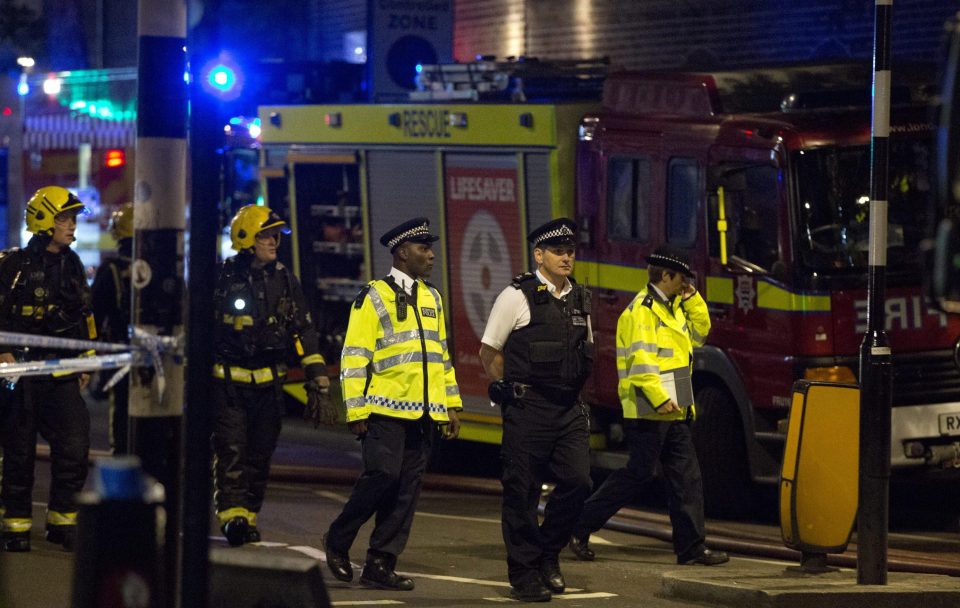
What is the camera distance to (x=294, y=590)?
21.1ft

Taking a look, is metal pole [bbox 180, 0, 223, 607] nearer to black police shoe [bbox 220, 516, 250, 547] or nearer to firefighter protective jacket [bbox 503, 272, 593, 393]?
firefighter protective jacket [bbox 503, 272, 593, 393]

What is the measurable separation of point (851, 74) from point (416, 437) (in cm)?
492

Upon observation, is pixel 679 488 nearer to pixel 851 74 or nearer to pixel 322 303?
pixel 851 74

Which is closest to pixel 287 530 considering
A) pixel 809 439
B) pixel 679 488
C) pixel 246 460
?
pixel 246 460

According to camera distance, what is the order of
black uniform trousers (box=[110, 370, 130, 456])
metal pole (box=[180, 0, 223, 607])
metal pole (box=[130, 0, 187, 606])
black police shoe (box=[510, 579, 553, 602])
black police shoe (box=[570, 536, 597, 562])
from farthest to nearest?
1. black uniform trousers (box=[110, 370, 130, 456])
2. black police shoe (box=[570, 536, 597, 562])
3. black police shoe (box=[510, 579, 553, 602])
4. metal pole (box=[130, 0, 187, 606])
5. metal pole (box=[180, 0, 223, 607])

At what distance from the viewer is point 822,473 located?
31.6 feet

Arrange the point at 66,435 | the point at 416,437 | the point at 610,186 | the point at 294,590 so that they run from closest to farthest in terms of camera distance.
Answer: the point at 294,590 → the point at 416,437 → the point at 66,435 → the point at 610,186

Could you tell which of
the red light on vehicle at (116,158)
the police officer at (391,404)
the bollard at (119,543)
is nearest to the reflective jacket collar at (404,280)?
the police officer at (391,404)

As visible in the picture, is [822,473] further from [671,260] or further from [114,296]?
[114,296]

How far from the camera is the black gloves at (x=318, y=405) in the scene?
1069 cm

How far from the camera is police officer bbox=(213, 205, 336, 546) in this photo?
1062 centimetres

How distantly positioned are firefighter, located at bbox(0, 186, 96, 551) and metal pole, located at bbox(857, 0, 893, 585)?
4305 mm

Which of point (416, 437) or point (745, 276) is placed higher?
point (745, 276)

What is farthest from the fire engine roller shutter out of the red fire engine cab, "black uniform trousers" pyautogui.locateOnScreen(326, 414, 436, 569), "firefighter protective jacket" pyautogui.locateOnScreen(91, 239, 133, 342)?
"black uniform trousers" pyautogui.locateOnScreen(326, 414, 436, 569)
